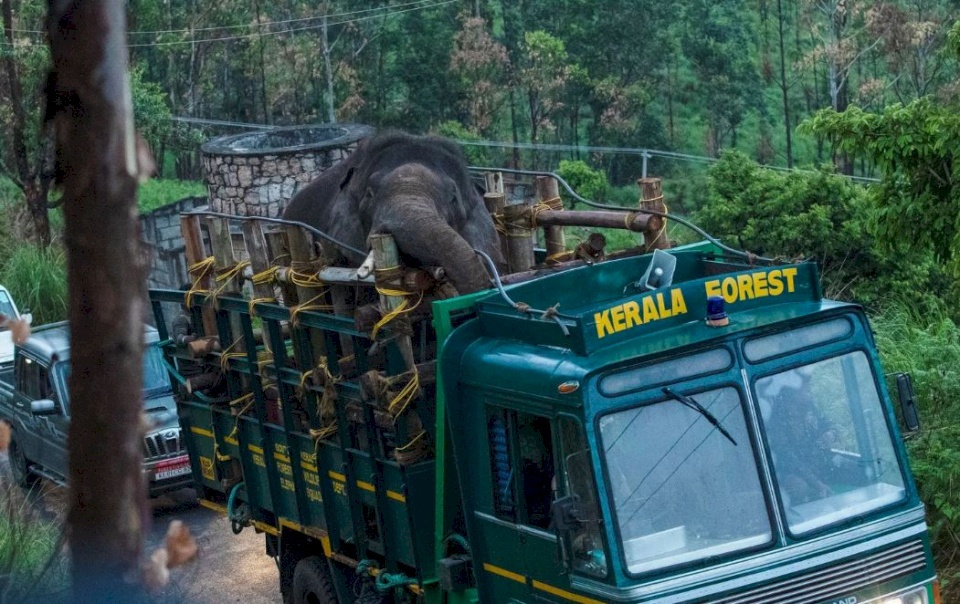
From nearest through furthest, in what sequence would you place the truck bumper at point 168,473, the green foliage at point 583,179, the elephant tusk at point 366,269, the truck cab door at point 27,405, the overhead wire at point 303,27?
the elephant tusk at point 366,269 < the truck bumper at point 168,473 < the truck cab door at point 27,405 < the green foliage at point 583,179 < the overhead wire at point 303,27

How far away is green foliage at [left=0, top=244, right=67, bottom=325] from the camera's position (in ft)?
65.4

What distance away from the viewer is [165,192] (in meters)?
29.0

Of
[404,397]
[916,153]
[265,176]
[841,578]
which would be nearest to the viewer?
[841,578]

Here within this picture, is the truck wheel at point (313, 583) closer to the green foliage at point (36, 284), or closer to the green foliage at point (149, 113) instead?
the green foliage at point (36, 284)

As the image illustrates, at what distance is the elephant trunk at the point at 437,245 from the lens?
660 centimetres

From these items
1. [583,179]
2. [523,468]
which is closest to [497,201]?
[523,468]

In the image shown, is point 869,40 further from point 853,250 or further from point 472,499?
point 472,499

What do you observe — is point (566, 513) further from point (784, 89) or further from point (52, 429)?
point (784, 89)

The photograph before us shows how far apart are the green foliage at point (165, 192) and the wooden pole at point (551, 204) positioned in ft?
63.3

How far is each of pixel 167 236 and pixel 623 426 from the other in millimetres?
18698

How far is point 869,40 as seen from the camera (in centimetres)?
2498

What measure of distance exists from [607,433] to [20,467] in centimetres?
1029

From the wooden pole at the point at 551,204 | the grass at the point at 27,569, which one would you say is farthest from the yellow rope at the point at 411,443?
the wooden pole at the point at 551,204

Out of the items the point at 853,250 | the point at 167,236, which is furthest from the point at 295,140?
the point at 853,250
